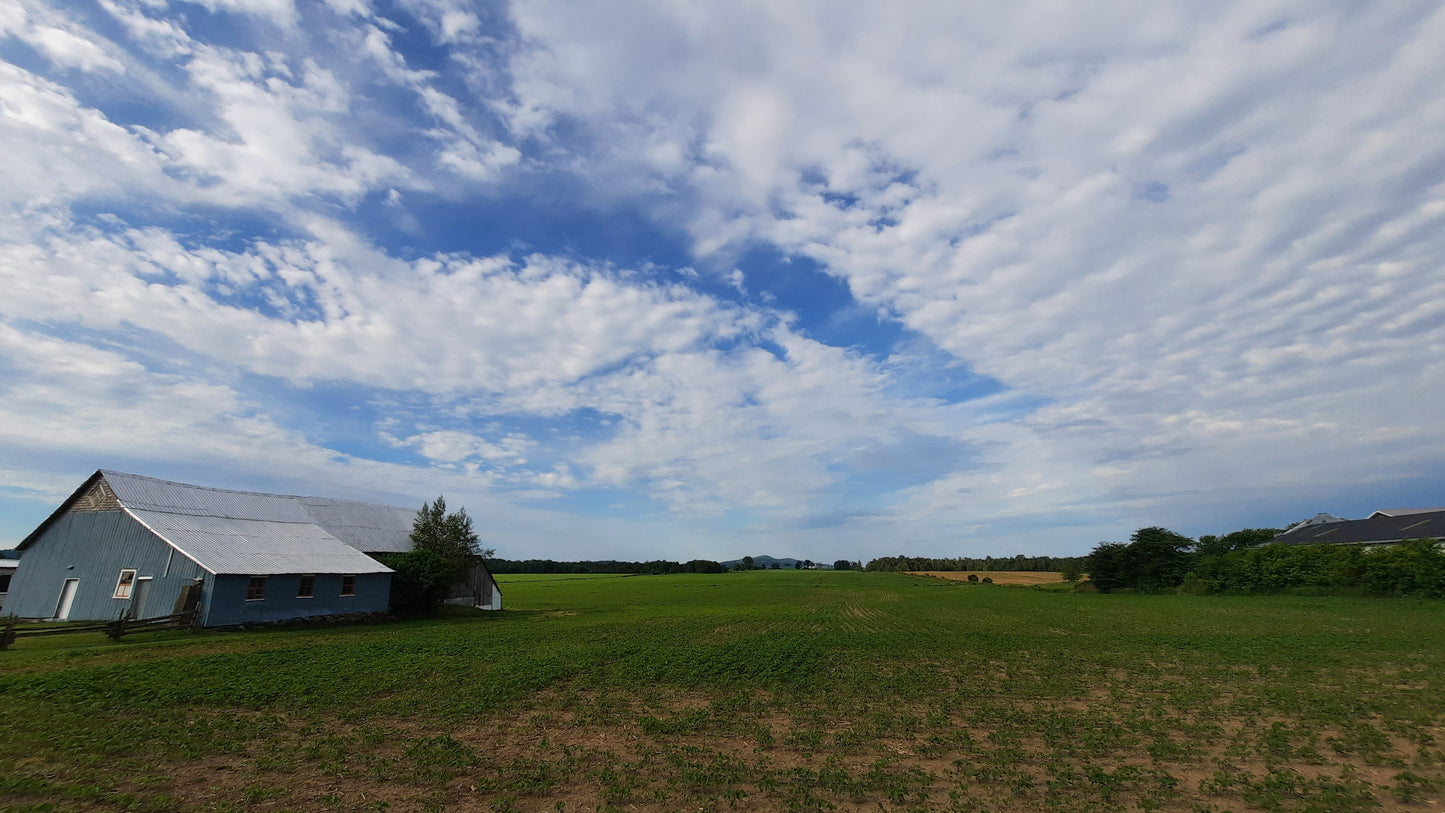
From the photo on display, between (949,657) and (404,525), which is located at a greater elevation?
(404,525)

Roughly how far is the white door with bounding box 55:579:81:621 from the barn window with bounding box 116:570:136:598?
3.59 m

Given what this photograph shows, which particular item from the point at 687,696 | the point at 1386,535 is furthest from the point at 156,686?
the point at 1386,535

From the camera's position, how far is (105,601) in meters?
30.4

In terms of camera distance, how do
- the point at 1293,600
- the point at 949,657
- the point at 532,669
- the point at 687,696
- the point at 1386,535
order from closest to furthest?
the point at 687,696 → the point at 532,669 → the point at 949,657 → the point at 1293,600 → the point at 1386,535

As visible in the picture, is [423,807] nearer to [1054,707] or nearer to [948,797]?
[948,797]

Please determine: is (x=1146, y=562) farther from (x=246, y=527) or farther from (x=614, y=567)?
(x=614, y=567)

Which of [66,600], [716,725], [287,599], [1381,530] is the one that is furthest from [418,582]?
[1381,530]

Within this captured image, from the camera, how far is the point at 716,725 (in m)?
13.6

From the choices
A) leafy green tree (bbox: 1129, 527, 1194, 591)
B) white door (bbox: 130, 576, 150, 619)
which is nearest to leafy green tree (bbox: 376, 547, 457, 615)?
white door (bbox: 130, 576, 150, 619)

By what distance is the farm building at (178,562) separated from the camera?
1150 inches

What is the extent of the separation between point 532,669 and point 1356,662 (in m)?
27.3

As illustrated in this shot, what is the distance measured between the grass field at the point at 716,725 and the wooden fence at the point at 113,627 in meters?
0.61

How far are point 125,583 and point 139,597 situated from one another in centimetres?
155

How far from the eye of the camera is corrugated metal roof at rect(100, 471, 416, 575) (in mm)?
30859
